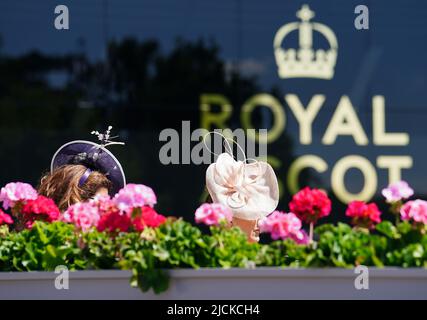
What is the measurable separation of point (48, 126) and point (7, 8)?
1243mm

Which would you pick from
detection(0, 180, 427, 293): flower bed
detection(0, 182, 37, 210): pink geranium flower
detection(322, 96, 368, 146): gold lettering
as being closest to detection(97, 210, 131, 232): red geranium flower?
detection(0, 180, 427, 293): flower bed

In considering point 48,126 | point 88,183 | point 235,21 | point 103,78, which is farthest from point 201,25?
point 88,183

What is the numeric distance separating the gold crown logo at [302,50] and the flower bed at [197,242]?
6.26 metres

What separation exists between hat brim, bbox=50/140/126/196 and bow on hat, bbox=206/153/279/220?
56 centimetres

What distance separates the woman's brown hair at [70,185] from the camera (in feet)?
17.0

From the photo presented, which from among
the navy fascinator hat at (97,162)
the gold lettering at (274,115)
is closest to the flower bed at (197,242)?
the navy fascinator hat at (97,162)

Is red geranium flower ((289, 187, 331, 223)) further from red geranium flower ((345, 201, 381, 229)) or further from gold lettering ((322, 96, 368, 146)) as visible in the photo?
gold lettering ((322, 96, 368, 146))

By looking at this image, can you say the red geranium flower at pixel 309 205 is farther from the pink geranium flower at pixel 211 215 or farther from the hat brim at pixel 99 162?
the hat brim at pixel 99 162

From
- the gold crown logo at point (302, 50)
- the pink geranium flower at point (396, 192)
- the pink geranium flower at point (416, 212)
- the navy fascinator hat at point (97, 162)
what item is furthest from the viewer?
the gold crown logo at point (302, 50)

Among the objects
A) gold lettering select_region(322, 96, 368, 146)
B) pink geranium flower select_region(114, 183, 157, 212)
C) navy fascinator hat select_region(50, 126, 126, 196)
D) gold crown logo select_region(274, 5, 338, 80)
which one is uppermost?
gold crown logo select_region(274, 5, 338, 80)

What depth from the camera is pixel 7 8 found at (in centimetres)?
1007

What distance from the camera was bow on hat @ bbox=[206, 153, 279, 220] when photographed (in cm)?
493

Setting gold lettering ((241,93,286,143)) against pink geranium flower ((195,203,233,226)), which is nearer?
pink geranium flower ((195,203,233,226))

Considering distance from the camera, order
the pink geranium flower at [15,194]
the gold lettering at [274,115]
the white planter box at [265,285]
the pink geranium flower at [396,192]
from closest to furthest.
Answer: the white planter box at [265,285], the pink geranium flower at [396,192], the pink geranium flower at [15,194], the gold lettering at [274,115]
